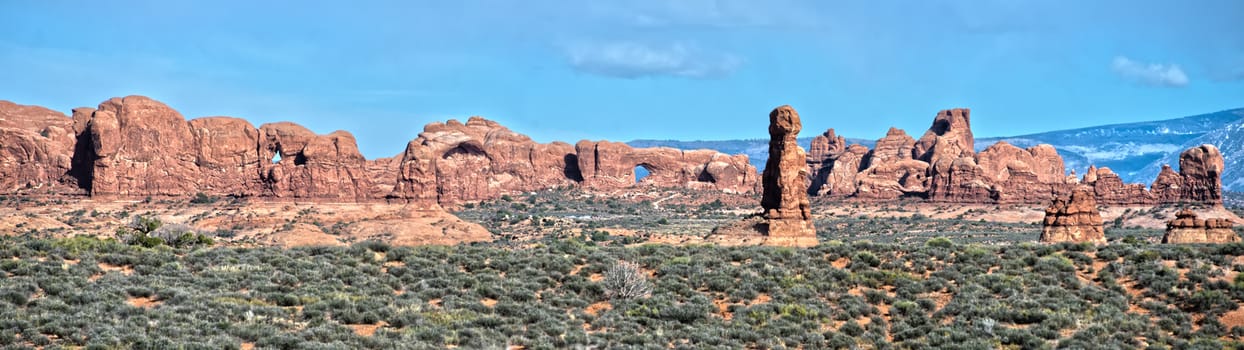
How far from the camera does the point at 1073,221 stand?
4641 cm

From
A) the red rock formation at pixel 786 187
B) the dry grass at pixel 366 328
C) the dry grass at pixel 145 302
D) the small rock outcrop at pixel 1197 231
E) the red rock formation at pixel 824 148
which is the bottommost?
the dry grass at pixel 366 328

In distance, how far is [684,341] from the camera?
69.9ft

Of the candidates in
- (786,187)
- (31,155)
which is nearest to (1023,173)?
(786,187)

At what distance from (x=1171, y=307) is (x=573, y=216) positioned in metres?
78.1

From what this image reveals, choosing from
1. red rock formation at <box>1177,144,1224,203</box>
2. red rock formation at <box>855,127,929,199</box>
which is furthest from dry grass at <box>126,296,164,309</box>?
red rock formation at <box>855,127,929,199</box>

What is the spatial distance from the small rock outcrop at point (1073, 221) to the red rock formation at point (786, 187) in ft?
34.7

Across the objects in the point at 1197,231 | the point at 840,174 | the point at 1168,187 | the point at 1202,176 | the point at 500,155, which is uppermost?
the point at 500,155

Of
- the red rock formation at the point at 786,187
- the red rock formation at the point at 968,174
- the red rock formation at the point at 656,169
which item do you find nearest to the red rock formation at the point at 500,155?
the red rock formation at the point at 656,169

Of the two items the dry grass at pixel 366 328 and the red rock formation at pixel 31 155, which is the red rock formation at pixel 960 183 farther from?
the dry grass at pixel 366 328

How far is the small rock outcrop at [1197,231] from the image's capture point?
40.9m

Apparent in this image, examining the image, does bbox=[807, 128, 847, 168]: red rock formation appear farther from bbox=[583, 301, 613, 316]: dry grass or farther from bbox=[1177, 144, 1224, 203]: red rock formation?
bbox=[583, 301, 613, 316]: dry grass

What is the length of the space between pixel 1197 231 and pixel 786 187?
15.1 metres

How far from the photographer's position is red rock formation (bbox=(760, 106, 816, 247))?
42750 millimetres

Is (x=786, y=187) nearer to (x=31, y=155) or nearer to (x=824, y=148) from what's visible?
(x=31, y=155)
